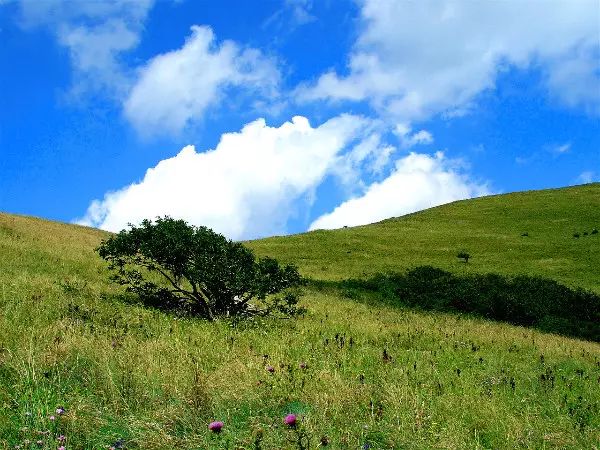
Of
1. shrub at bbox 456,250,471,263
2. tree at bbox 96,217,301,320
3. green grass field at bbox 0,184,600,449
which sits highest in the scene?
shrub at bbox 456,250,471,263

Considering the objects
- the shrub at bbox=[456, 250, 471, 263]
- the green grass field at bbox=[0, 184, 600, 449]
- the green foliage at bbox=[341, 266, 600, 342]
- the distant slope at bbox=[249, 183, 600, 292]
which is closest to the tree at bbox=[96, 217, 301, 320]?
the green grass field at bbox=[0, 184, 600, 449]

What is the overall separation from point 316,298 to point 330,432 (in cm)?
2293

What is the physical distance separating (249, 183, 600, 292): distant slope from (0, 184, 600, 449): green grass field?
23477 millimetres

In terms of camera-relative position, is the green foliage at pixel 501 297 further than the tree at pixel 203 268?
Yes

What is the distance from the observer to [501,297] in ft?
110

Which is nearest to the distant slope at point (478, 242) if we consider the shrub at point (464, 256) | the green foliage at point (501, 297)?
the shrub at point (464, 256)

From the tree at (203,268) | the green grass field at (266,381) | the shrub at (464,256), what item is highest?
the shrub at (464,256)

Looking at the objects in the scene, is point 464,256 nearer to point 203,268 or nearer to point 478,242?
point 478,242

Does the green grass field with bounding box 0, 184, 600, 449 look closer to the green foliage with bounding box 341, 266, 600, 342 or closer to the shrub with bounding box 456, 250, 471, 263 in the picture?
the green foliage with bounding box 341, 266, 600, 342

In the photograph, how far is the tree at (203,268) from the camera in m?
17.8

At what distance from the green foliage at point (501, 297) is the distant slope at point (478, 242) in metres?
2.81

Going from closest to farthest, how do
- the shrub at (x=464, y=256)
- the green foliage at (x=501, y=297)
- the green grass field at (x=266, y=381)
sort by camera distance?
1. the green grass field at (x=266, y=381)
2. the green foliage at (x=501, y=297)
3. the shrub at (x=464, y=256)

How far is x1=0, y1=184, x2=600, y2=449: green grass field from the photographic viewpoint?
224 inches

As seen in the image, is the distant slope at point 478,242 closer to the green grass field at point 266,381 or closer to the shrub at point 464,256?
the shrub at point 464,256
